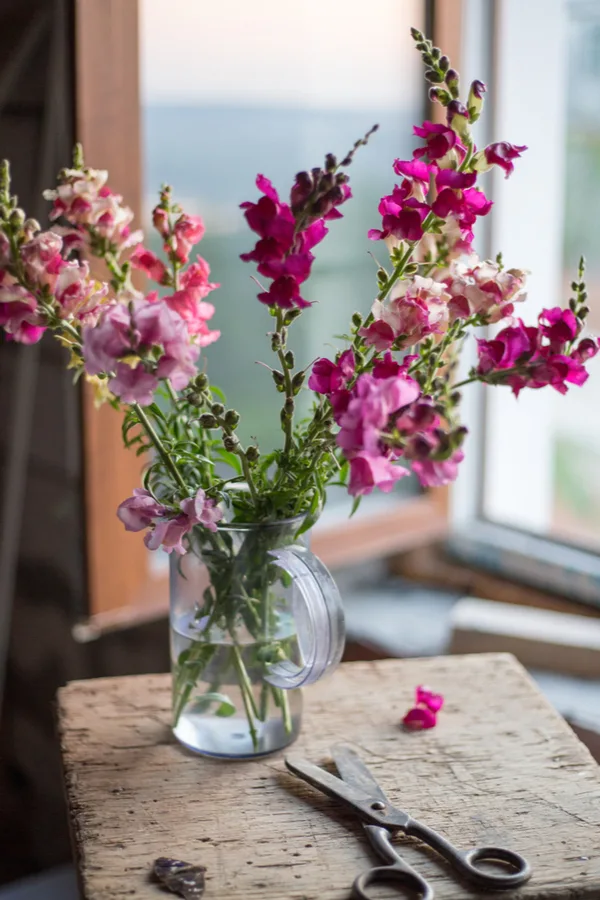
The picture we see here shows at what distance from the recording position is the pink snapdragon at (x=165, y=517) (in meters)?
0.89

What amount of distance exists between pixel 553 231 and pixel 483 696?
1.04 metres

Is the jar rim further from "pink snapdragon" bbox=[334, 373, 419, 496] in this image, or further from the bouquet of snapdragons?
"pink snapdragon" bbox=[334, 373, 419, 496]

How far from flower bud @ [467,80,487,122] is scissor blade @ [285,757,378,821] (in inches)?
23.2

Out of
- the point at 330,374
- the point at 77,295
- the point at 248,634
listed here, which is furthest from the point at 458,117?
the point at 248,634

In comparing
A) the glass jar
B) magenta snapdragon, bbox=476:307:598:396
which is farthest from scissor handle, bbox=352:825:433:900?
magenta snapdragon, bbox=476:307:598:396

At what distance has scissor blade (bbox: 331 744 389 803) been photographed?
94 cm

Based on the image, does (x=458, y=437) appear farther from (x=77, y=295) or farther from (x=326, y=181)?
(x=77, y=295)

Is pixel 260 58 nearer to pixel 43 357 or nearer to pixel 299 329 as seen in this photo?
pixel 299 329

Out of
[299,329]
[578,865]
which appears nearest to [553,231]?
[299,329]

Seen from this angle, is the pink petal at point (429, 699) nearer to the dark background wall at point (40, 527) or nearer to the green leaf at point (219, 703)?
the green leaf at point (219, 703)

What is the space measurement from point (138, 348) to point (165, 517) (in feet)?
0.61

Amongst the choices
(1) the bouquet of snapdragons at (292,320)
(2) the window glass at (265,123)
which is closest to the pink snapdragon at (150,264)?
(1) the bouquet of snapdragons at (292,320)

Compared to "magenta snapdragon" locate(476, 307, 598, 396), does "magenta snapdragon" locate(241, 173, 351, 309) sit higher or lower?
higher

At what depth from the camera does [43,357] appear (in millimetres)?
1391
